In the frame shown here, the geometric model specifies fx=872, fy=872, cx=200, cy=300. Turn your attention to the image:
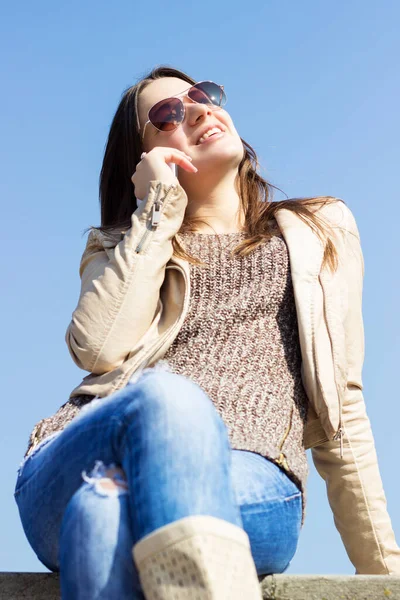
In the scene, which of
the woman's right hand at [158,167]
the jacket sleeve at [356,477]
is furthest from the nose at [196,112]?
the jacket sleeve at [356,477]

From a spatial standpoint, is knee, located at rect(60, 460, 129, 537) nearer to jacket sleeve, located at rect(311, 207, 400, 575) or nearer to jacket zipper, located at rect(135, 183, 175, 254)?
jacket zipper, located at rect(135, 183, 175, 254)

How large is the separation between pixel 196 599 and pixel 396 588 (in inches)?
39.7

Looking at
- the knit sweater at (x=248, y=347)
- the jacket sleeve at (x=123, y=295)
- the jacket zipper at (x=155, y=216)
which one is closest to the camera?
the knit sweater at (x=248, y=347)

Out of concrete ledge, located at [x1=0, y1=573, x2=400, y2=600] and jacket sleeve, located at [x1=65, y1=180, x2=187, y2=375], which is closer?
concrete ledge, located at [x1=0, y1=573, x2=400, y2=600]

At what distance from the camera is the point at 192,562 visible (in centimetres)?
187

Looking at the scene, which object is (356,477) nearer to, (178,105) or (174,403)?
(174,403)

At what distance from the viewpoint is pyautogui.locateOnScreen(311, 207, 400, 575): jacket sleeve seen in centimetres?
346

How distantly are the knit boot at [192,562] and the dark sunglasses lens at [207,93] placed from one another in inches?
94.2

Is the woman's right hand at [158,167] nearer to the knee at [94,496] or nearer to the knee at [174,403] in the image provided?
the knee at [174,403]

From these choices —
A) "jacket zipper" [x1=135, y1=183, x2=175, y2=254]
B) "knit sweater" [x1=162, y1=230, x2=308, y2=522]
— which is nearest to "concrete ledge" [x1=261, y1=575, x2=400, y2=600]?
"knit sweater" [x1=162, y1=230, x2=308, y2=522]

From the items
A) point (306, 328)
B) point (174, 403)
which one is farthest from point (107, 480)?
point (306, 328)

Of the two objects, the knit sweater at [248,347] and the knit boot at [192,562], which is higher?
the knit sweater at [248,347]

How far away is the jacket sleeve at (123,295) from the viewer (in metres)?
3.13

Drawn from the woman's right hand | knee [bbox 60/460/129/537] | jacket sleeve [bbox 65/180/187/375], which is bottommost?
knee [bbox 60/460/129/537]
